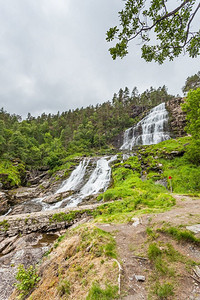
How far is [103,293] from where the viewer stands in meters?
2.38

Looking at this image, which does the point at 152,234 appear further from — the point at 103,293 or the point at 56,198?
the point at 56,198

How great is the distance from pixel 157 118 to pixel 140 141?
10221mm

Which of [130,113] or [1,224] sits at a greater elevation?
[130,113]

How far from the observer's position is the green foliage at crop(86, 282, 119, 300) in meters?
2.32

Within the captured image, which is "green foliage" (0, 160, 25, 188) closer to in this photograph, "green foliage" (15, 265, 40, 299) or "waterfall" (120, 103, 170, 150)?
"green foliage" (15, 265, 40, 299)

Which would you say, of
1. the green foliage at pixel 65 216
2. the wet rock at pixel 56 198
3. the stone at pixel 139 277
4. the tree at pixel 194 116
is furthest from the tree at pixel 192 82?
the stone at pixel 139 277

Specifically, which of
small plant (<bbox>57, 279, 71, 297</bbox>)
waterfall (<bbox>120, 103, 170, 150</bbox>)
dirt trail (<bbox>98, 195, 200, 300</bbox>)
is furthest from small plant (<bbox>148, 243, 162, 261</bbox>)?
waterfall (<bbox>120, 103, 170, 150</bbox>)

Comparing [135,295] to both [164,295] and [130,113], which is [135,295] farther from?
[130,113]

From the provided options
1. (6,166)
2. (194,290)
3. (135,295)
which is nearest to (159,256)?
(194,290)

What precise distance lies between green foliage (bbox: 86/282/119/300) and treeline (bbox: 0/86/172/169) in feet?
95.8

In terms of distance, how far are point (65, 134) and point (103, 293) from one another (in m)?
54.2

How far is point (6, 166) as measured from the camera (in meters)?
24.4

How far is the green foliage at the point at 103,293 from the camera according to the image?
2.32 meters

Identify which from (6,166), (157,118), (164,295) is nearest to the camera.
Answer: (164,295)
